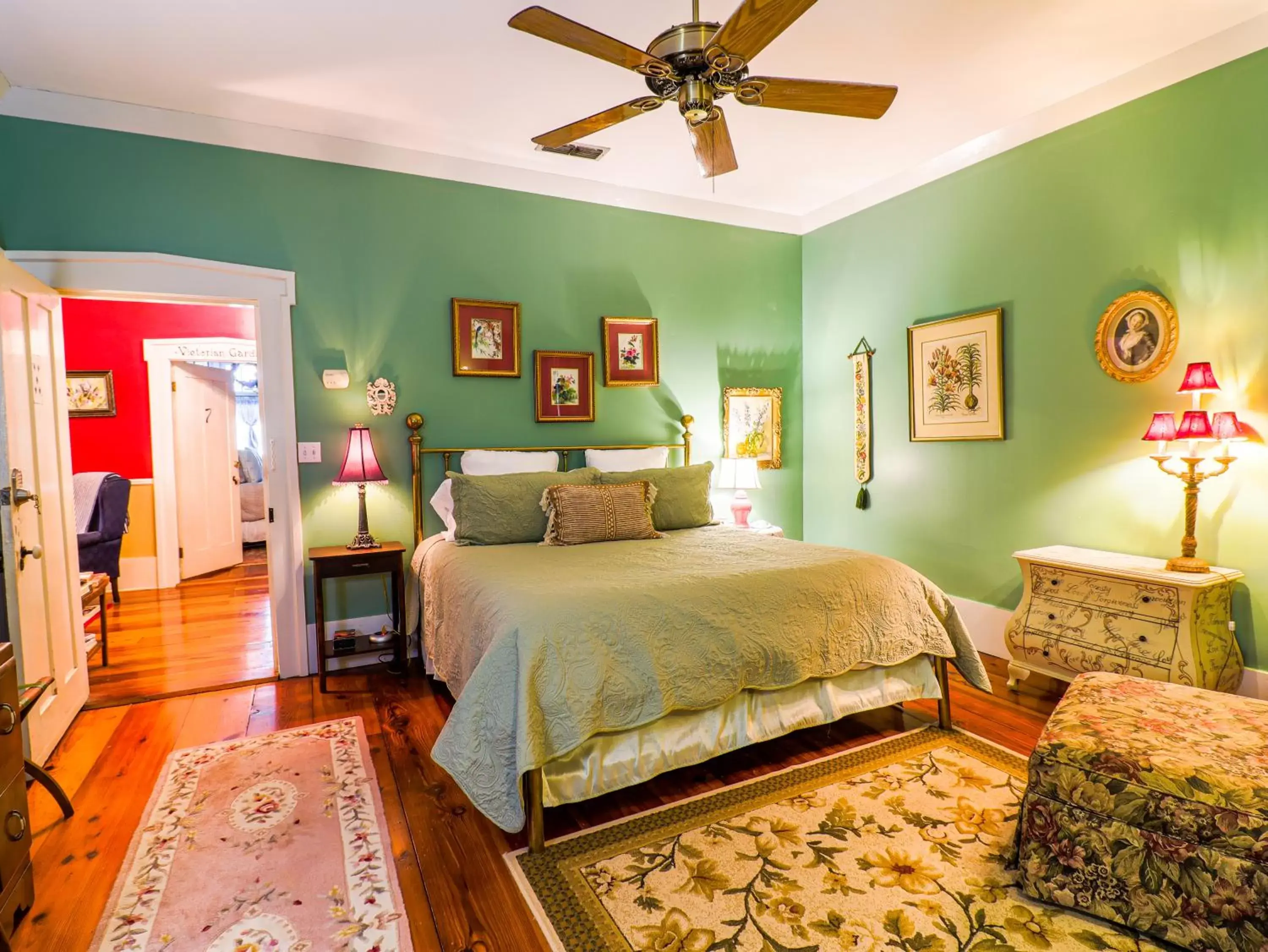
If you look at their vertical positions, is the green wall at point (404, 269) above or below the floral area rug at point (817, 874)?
above

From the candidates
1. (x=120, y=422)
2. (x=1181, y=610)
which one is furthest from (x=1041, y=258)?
(x=120, y=422)

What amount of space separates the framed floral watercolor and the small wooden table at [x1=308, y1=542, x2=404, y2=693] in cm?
328

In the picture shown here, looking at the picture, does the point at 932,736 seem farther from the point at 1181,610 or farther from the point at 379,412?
the point at 379,412

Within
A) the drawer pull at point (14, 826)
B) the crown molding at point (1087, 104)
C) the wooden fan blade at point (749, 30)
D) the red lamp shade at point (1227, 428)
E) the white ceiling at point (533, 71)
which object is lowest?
the drawer pull at point (14, 826)

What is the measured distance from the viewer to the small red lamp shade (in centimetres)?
281

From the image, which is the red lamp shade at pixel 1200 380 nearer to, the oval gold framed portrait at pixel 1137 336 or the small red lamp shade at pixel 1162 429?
the small red lamp shade at pixel 1162 429

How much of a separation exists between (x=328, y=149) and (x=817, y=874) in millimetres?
4019

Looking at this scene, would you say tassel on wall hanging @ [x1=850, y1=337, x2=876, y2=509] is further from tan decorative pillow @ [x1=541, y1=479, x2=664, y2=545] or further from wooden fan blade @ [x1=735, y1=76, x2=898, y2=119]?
wooden fan blade @ [x1=735, y1=76, x2=898, y2=119]

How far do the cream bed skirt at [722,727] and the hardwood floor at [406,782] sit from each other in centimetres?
18

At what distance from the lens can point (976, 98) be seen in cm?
333

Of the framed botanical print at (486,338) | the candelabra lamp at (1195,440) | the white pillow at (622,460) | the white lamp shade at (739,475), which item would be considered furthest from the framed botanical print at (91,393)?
the candelabra lamp at (1195,440)

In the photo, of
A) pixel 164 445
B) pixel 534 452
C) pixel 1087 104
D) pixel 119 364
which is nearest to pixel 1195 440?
pixel 1087 104

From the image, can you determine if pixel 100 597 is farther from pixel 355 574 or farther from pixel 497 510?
pixel 497 510

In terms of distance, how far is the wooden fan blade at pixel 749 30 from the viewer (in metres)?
1.72
